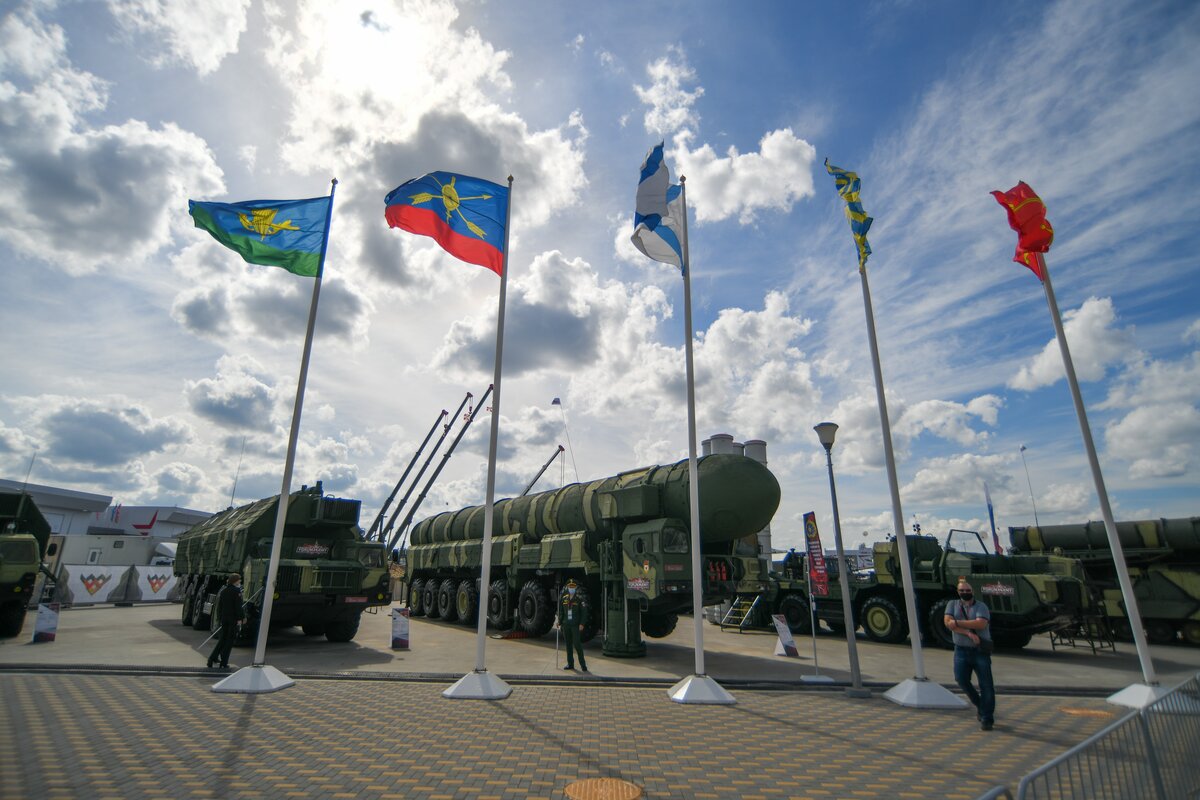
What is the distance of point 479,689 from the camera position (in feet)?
26.6

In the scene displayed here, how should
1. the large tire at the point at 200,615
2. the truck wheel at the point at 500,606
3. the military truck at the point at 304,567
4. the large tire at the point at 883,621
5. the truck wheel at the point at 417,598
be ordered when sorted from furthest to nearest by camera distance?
the truck wheel at the point at 417,598, the truck wheel at the point at 500,606, the large tire at the point at 200,615, the large tire at the point at 883,621, the military truck at the point at 304,567

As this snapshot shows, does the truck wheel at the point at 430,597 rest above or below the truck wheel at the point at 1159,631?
above

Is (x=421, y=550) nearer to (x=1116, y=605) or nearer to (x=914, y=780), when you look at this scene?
(x=914, y=780)

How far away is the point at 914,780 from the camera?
502 centimetres

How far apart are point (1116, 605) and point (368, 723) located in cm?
1986

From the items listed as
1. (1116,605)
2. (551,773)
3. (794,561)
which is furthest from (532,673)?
(1116,605)

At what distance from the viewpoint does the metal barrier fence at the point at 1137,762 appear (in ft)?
10.5

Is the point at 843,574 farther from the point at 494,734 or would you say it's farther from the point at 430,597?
the point at 430,597

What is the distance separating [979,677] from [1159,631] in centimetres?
1495

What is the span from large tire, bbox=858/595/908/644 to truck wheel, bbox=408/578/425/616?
14440mm

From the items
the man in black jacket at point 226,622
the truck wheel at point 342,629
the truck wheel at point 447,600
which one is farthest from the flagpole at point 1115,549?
the truck wheel at point 447,600

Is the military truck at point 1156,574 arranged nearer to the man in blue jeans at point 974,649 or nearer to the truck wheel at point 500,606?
the man in blue jeans at point 974,649

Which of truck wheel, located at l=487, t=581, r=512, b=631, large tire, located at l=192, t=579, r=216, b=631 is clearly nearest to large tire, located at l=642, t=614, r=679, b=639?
truck wheel, located at l=487, t=581, r=512, b=631

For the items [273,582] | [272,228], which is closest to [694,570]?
[273,582]
